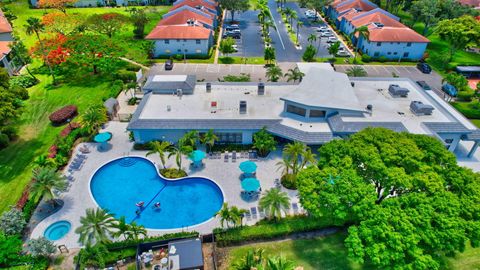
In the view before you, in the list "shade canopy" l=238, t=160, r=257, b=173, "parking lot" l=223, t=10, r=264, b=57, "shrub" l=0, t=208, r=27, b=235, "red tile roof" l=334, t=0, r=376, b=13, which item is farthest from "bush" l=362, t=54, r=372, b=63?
"shrub" l=0, t=208, r=27, b=235

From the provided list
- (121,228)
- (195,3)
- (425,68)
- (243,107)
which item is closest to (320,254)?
(121,228)

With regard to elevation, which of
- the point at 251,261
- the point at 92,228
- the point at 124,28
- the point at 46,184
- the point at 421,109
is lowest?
the point at 251,261

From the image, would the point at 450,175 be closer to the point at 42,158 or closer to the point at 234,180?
the point at 234,180

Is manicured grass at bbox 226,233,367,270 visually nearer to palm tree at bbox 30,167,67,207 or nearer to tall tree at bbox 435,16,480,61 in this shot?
palm tree at bbox 30,167,67,207

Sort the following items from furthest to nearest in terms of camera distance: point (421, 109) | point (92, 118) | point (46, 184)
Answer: point (421, 109)
point (92, 118)
point (46, 184)

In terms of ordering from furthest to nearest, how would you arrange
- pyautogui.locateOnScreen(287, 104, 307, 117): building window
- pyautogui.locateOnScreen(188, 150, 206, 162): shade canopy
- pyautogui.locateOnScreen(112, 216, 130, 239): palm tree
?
1. pyautogui.locateOnScreen(287, 104, 307, 117): building window
2. pyautogui.locateOnScreen(188, 150, 206, 162): shade canopy
3. pyautogui.locateOnScreen(112, 216, 130, 239): palm tree

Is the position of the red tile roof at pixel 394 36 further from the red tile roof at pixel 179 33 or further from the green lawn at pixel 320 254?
the green lawn at pixel 320 254

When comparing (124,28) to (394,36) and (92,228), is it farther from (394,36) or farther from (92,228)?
(92,228)

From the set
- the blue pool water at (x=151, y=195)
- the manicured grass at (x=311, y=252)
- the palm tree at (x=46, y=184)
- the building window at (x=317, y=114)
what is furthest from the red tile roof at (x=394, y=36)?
the palm tree at (x=46, y=184)
